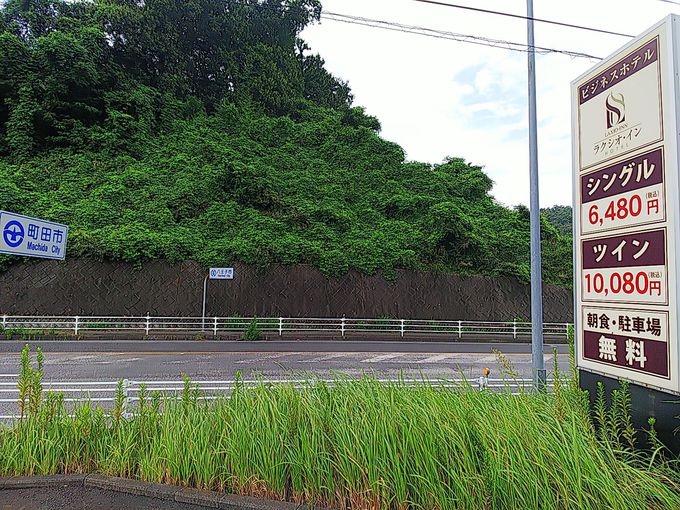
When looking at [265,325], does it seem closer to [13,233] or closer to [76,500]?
[13,233]

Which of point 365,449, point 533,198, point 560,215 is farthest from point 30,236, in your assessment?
point 560,215

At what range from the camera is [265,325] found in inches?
665

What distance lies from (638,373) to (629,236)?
1.00 meters

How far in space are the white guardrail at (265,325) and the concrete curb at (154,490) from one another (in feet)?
43.5

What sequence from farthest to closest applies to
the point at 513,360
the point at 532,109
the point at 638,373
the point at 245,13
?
1. the point at 245,13
2. the point at 513,360
3. the point at 532,109
4. the point at 638,373

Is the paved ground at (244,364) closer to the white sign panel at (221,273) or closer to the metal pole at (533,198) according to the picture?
the metal pole at (533,198)

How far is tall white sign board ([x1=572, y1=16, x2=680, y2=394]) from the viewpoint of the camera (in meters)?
2.78

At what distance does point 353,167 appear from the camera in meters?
28.3

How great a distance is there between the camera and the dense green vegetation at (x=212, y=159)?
1972cm

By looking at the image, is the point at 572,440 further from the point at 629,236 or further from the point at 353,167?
the point at 353,167

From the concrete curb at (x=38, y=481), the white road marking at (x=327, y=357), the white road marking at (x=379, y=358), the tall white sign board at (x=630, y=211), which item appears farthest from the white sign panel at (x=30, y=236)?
the white road marking at (x=379, y=358)

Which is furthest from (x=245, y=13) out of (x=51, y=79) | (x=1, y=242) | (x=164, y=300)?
(x=1, y=242)

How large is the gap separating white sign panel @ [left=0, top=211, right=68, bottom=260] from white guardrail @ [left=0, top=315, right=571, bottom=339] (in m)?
12.1

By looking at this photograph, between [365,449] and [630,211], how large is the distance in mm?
2634
